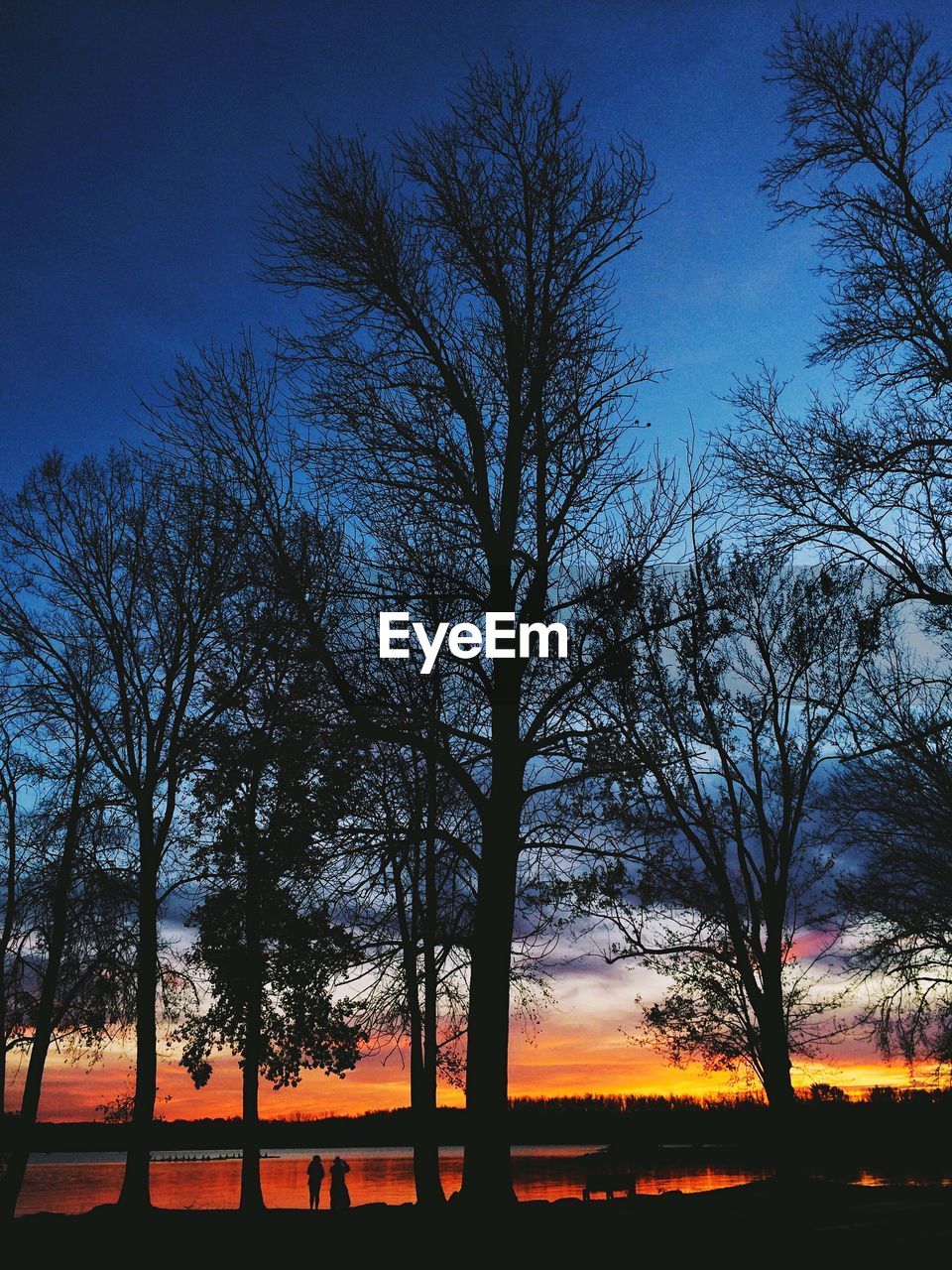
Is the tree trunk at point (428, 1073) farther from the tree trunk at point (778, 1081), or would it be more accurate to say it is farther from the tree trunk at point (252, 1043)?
the tree trunk at point (778, 1081)

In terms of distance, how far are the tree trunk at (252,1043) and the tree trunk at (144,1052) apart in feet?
5.96

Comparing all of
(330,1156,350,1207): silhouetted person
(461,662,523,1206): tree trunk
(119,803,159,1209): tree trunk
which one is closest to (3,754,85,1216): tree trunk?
(119,803,159,1209): tree trunk

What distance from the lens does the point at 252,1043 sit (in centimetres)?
1948

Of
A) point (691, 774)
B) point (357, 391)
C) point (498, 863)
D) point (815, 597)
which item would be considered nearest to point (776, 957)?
point (691, 774)

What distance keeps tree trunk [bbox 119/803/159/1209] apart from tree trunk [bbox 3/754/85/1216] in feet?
7.17

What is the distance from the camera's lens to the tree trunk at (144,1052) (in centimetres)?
1895

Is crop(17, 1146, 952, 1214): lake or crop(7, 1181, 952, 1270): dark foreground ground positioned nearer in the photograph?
crop(7, 1181, 952, 1270): dark foreground ground

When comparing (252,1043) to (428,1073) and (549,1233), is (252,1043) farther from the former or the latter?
(549,1233)

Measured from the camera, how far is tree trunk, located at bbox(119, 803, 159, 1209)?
19.0 m

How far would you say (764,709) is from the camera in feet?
65.0

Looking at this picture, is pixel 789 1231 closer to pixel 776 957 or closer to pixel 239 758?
pixel 776 957

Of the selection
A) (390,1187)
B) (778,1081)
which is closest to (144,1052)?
(778,1081)

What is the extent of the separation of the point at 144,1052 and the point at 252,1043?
78.0 inches

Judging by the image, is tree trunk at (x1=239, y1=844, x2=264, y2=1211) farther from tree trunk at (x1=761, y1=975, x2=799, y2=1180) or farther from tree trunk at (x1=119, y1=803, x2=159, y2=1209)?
tree trunk at (x1=761, y1=975, x2=799, y2=1180)
